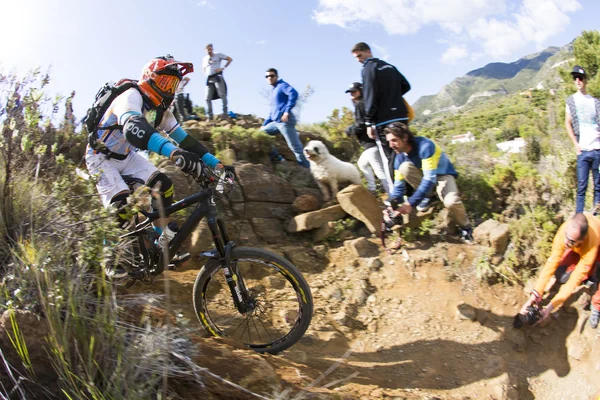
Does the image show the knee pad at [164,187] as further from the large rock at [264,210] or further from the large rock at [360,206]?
the large rock at [360,206]

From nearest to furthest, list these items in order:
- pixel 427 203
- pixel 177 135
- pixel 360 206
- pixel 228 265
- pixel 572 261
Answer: pixel 228 265 → pixel 177 135 → pixel 572 261 → pixel 427 203 → pixel 360 206

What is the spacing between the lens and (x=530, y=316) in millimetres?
4262

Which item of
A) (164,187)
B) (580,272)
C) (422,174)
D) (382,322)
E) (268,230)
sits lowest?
(382,322)

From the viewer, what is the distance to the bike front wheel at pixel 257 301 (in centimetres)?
318

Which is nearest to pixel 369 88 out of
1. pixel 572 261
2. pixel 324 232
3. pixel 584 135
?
pixel 324 232

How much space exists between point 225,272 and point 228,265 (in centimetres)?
6

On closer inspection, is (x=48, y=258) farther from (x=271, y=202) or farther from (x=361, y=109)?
(x=361, y=109)

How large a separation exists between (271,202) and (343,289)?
74.6 inches

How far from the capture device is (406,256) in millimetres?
5270

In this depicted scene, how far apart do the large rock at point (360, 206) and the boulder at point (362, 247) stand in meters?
0.27

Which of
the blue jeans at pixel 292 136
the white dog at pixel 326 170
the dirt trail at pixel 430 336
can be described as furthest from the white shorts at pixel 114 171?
the blue jeans at pixel 292 136

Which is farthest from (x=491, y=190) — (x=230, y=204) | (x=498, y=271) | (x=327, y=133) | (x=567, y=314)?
(x=327, y=133)

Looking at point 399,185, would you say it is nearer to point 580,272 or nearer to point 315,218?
point 315,218

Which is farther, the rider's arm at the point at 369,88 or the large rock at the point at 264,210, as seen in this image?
the large rock at the point at 264,210
